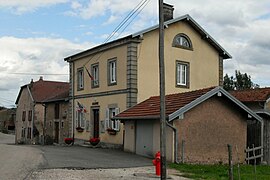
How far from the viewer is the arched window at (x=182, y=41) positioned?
2756 cm

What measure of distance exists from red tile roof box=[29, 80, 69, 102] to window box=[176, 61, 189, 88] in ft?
80.0

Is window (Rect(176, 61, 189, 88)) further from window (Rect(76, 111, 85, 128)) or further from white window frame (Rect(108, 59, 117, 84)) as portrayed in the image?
window (Rect(76, 111, 85, 128))

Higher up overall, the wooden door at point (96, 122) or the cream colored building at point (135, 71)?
the cream colored building at point (135, 71)

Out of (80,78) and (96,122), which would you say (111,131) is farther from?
(80,78)

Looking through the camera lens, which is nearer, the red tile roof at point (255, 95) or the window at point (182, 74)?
the red tile roof at point (255, 95)

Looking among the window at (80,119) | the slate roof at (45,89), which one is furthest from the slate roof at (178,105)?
the slate roof at (45,89)

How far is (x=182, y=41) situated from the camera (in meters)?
28.1

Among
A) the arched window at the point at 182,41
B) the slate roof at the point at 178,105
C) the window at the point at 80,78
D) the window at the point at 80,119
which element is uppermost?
the arched window at the point at 182,41

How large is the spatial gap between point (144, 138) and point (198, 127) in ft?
9.87

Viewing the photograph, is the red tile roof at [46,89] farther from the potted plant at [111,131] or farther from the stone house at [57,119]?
the potted plant at [111,131]

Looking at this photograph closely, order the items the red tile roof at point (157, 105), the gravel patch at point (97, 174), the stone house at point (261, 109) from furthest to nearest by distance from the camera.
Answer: the stone house at point (261, 109)
the red tile roof at point (157, 105)
the gravel patch at point (97, 174)

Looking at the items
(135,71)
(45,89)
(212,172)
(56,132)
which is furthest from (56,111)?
(212,172)

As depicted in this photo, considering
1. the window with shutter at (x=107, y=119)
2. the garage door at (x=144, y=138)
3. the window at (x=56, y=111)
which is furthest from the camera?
the window at (x=56, y=111)

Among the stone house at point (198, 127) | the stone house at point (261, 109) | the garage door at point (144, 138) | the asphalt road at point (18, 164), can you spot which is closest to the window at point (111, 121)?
the stone house at point (198, 127)
